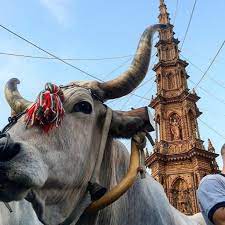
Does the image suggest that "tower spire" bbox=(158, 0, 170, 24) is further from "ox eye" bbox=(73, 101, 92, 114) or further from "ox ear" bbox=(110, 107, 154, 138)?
"ox eye" bbox=(73, 101, 92, 114)

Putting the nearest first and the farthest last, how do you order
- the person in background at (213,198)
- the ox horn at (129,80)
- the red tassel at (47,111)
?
the red tassel at (47,111)
the person in background at (213,198)
the ox horn at (129,80)

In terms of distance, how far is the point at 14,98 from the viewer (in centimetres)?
316

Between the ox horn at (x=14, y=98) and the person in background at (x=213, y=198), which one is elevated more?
the ox horn at (x=14, y=98)

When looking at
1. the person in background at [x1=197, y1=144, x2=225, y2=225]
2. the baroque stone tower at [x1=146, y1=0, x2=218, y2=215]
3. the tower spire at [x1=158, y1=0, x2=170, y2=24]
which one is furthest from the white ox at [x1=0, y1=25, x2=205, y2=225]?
the tower spire at [x1=158, y1=0, x2=170, y2=24]

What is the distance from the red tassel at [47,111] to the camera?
244cm

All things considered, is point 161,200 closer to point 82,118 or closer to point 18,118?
point 82,118

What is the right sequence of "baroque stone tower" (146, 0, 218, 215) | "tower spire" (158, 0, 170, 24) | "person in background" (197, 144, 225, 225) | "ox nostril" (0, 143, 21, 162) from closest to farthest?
"ox nostril" (0, 143, 21, 162), "person in background" (197, 144, 225, 225), "baroque stone tower" (146, 0, 218, 215), "tower spire" (158, 0, 170, 24)

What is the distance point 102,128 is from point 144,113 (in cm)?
33

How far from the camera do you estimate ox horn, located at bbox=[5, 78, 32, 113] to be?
2.99 m

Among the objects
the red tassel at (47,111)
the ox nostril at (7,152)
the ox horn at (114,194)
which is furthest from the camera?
the ox horn at (114,194)

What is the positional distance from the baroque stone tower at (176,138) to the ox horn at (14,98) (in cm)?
2783

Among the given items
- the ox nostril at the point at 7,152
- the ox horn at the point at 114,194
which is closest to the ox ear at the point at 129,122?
the ox horn at the point at 114,194

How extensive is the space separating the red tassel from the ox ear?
Answer: 0.45m

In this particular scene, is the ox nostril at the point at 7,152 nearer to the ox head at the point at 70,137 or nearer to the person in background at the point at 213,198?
the ox head at the point at 70,137
